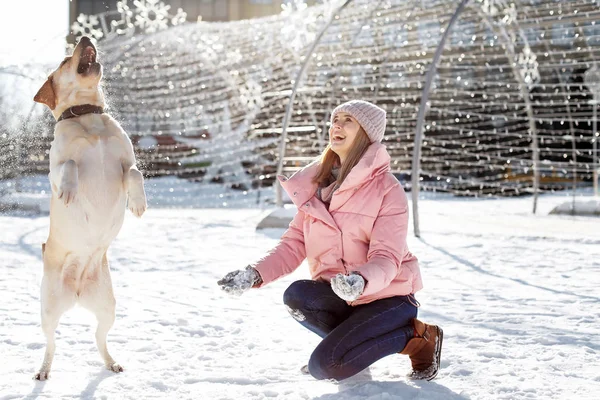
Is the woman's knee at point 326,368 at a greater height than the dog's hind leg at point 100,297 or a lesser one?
lesser

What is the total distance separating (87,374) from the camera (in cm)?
248

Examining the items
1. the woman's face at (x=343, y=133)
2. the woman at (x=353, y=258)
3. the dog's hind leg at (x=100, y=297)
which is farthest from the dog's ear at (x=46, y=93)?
the woman's face at (x=343, y=133)

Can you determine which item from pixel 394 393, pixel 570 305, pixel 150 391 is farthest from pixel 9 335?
pixel 570 305

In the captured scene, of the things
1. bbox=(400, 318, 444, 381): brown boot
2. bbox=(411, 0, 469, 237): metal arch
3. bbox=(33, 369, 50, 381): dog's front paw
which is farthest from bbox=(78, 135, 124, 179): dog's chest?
bbox=(411, 0, 469, 237): metal arch

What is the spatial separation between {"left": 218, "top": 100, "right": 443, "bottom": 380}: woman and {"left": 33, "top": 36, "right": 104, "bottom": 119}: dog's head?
0.73 m

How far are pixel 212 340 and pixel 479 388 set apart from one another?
3.83 ft

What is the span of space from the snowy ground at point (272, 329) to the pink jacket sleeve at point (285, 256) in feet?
1.18

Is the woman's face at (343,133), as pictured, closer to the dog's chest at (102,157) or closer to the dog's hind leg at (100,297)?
the dog's chest at (102,157)

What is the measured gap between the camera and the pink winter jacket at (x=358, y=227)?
7.66 feet

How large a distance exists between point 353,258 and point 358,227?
11cm

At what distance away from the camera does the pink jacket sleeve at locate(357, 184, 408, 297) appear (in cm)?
217

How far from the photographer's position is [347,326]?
232cm

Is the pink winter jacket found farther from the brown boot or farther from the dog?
the dog

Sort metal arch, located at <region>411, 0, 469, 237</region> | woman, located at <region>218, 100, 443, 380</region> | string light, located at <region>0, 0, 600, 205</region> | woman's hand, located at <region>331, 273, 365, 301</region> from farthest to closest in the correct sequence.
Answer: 1. string light, located at <region>0, 0, 600, 205</region>
2. metal arch, located at <region>411, 0, 469, 237</region>
3. woman, located at <region>218, 100, 443, 380</region>
4. woman's hand, located at <region>331, 273, 365, 301</region>
